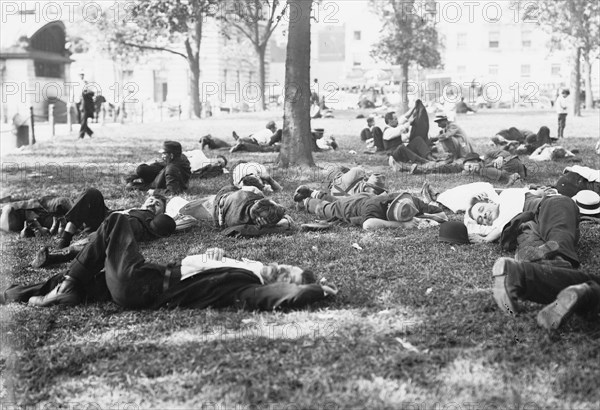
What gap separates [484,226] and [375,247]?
996 mm

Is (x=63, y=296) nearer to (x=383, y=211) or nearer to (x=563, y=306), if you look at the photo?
(x=563, y=306)

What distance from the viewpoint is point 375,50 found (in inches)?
1113

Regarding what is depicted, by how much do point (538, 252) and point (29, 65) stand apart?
36.5m

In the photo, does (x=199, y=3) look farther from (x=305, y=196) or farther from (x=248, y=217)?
(x=248, y=217)

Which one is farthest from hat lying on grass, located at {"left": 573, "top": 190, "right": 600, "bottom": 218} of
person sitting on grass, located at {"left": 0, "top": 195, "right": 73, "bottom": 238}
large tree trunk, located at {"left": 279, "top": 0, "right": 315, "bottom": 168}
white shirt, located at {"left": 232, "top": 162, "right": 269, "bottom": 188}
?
large tree trunk, located at {"left": 279, "top": 0, "right": 315, "bottom": 168}

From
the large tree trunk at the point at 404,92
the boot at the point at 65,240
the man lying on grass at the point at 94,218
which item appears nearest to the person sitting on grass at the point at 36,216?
the man lying on grass at the point at 94,218

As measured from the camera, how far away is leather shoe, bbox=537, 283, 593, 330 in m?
3.99

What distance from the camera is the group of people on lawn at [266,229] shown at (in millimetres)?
4512

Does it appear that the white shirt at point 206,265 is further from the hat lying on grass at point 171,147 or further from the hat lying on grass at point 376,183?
the hat lying on grass at point 171,147

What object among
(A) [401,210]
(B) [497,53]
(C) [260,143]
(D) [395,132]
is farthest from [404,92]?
(B) [497,53]

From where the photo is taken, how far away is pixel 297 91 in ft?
41.1

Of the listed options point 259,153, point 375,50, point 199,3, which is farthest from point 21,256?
point 375,50

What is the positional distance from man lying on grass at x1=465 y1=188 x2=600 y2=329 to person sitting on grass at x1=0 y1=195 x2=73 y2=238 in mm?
3966

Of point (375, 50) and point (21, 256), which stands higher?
point (375, 50)
